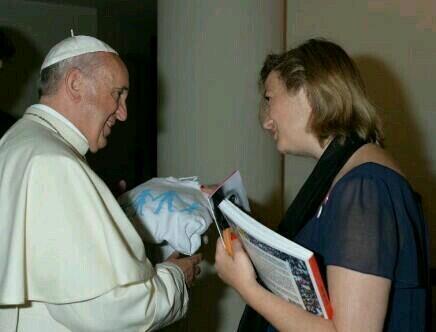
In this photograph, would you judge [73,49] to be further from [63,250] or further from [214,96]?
[214,96]

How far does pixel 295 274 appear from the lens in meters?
1.21

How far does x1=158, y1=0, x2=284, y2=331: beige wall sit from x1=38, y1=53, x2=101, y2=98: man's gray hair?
4.08ft

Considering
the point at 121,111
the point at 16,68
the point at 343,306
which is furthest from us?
the point at 16,68

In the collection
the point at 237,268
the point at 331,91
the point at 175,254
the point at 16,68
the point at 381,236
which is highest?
the point at 16,68

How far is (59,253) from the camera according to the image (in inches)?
55.6

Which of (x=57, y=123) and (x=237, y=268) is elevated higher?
(x=57, y=123)

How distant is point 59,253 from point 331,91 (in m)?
0.79

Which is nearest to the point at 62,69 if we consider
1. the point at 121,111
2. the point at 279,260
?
the point at 121,111

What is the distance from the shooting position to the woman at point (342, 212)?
117 centimetres

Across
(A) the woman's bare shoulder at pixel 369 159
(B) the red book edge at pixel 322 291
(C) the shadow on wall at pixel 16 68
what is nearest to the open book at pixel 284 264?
(B) the red book edge at pixel 322 291

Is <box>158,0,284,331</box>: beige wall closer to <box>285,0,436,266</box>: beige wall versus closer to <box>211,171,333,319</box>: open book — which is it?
<box>285,0,436,266</box>: beige wall

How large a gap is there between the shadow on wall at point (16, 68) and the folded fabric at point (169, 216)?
369 centimetres

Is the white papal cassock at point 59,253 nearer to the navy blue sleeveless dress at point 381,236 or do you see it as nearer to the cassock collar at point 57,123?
the cassock collar at point 57,123

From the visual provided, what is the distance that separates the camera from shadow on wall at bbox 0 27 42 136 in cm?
523
